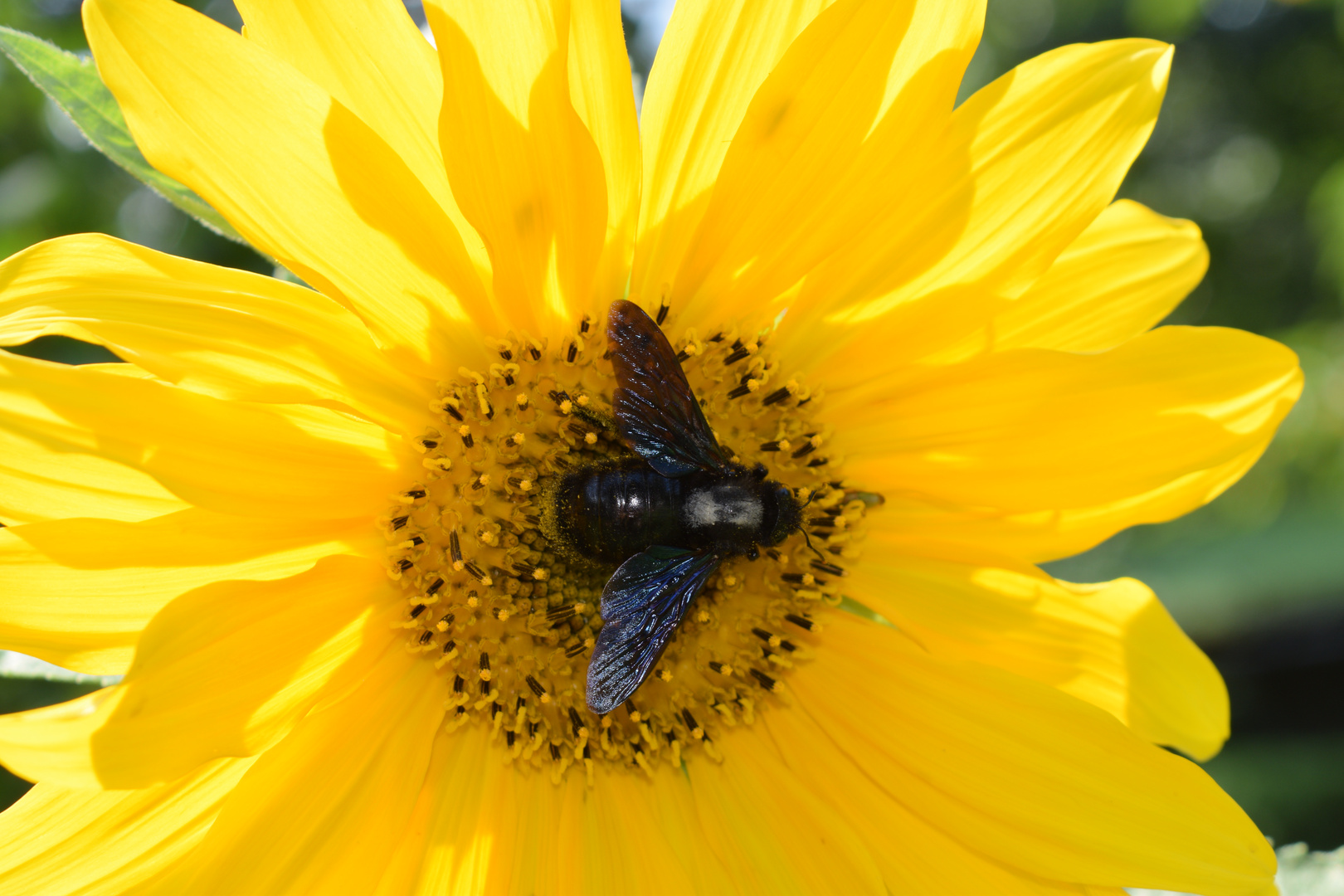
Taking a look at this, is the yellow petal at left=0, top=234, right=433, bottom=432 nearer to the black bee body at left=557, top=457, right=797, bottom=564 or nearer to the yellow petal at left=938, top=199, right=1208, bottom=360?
the black bee body at left=557, top=457, right=797, bottom=564

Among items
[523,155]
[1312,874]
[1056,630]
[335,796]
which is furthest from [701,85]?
[1312,874]

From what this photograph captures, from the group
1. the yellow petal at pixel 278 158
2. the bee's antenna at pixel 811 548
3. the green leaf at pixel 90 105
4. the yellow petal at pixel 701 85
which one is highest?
the green leaf at pixel 90 105

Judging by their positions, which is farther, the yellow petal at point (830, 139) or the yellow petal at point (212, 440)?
the yellow petal at point (830, 139)

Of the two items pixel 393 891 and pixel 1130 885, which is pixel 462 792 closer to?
pixel 393 891

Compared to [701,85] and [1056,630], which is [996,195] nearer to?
[701,85]

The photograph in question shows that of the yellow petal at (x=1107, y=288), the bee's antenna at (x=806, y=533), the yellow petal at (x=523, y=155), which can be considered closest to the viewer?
the yellow petal at (x=523, y=155)

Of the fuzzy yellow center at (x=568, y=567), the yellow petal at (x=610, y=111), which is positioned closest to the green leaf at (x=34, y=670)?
the fuzzy yellow center at (x=568, y=567)

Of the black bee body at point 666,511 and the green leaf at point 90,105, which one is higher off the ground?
the green leaf at point 90,105

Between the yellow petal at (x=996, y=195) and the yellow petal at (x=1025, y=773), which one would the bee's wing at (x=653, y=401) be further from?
the yellow petal at (x=1025, y=773)
